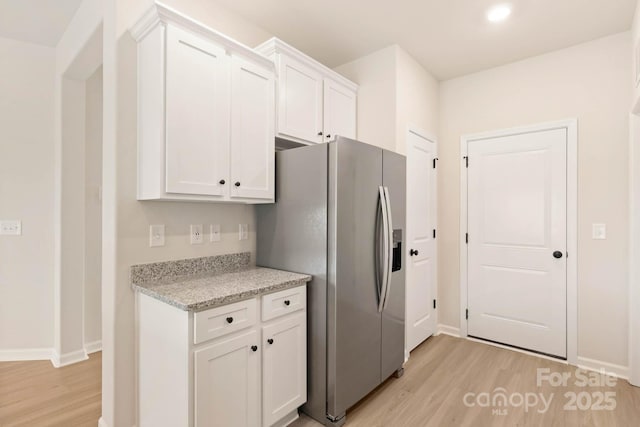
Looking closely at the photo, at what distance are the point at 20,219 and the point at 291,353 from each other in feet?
9.07

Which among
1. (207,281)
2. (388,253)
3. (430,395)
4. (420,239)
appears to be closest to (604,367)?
(430,395)

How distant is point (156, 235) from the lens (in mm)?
1953

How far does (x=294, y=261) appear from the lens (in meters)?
2.21

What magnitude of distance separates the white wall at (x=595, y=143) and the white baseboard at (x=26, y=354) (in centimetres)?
472

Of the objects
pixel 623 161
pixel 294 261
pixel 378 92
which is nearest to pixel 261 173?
pixel 294 261

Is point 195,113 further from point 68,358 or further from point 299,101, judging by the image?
point 68,358

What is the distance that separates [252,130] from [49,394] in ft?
7.84

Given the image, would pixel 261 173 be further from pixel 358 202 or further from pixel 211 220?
pixel 358 202

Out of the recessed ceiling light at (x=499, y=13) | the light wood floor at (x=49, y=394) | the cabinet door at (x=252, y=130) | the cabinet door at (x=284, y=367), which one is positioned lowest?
the light wood floor at (x=49, y=394)

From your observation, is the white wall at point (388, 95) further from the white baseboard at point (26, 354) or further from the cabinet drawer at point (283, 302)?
the white baseboard at point (26, 354)

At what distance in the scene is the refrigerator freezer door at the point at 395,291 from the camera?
95.3 inches

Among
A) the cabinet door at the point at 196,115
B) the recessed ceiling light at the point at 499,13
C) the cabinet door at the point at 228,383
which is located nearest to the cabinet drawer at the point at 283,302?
the cabinet door at the point at 228,383

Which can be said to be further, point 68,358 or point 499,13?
point 68,358

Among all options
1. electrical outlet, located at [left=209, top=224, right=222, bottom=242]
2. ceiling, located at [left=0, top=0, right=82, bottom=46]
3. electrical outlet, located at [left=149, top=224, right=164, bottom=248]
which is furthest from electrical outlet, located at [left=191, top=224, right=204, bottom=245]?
ceiling, located at [left=0, top=0, right=82, bottom=46]
